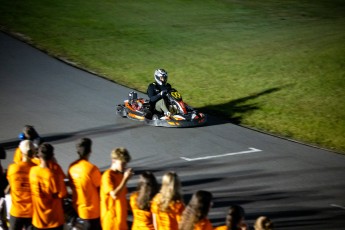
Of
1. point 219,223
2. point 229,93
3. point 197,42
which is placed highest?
point 197,42

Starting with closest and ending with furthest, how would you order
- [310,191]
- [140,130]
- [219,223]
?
[219,223] → [310,191] → [140,130]

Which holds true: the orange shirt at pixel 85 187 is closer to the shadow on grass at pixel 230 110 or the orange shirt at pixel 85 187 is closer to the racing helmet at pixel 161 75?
the racing helmet at pixel 161 75

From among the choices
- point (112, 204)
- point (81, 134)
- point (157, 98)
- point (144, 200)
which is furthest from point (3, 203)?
point (157, 98)

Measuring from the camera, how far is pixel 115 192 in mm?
8359

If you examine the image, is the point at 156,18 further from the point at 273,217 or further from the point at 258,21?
the point at 273,217

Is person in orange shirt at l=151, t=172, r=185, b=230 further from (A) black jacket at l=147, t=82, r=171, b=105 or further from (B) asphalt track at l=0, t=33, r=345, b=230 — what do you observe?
(A) black jacket at l=147, t=82, r=171, b=105

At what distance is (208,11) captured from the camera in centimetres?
3597

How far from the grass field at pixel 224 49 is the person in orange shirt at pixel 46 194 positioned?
9778mm

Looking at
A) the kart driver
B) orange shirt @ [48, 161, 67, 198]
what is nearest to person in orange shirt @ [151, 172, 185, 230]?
orange shirt @ [48, 161, 67, 198]

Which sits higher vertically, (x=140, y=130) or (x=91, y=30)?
(x=91, y=30)

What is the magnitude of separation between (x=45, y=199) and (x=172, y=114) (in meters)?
8.82

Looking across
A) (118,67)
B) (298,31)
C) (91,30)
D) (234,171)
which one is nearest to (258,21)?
(298,31)

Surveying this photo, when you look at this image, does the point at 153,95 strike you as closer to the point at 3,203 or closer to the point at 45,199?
the point at 3,203

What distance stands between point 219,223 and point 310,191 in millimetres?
2815
